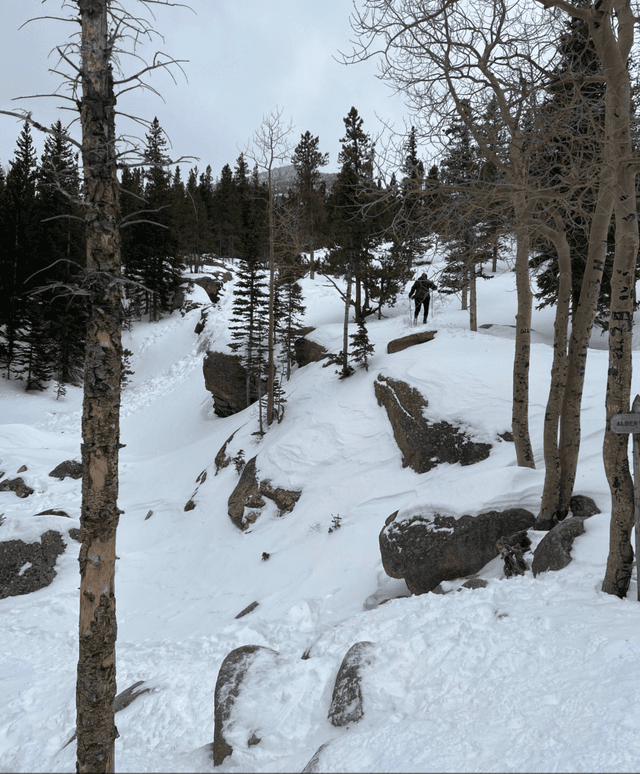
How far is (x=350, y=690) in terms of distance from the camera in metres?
3.96

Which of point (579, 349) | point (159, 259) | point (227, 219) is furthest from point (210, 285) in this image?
point (579, 349)

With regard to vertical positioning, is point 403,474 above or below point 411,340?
below

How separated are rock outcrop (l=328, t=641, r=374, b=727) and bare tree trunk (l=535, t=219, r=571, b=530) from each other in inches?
132

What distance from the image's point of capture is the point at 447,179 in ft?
18.9

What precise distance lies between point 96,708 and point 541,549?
4840 mm

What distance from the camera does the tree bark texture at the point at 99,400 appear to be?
3.52 meters

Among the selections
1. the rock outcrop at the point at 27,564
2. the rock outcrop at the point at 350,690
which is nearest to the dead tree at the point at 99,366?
the rock outcrop at the point at 350,690

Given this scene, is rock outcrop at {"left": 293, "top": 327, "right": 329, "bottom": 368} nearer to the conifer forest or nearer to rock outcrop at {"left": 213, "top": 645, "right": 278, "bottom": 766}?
the conifer forest

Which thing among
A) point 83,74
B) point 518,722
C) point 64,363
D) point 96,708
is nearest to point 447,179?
point 83,74

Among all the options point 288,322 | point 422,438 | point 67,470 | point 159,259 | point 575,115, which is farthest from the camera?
point 159,259

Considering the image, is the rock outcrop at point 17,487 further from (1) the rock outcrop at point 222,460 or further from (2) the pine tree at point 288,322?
(2) the pine tree at point 288,322

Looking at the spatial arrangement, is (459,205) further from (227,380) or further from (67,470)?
(227,380)

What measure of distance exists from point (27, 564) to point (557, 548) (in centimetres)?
1097

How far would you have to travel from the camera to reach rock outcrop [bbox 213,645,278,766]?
13.1 feet
